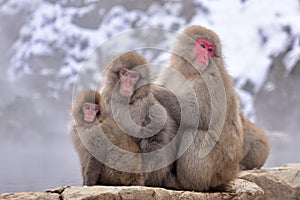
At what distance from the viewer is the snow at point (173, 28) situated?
25172 mm

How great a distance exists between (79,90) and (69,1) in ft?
123

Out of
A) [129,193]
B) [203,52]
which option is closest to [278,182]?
[203,52]

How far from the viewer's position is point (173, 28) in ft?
96.6

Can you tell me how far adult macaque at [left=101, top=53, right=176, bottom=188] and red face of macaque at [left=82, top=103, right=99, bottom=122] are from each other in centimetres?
10

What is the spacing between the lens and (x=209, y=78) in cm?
260

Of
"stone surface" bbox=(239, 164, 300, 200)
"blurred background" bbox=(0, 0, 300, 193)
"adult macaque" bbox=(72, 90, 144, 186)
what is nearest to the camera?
"adult macaque" bbox=(72, 90, 144, 186)

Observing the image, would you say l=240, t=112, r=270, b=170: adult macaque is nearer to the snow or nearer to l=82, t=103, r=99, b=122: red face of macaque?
l=82, t=103, r=99, b=122: red face of macaque

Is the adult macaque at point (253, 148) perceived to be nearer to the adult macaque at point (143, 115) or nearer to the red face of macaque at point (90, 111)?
the adult macaque at point (143, 115)

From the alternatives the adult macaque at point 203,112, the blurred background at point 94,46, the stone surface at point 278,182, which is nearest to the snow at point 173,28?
the blurred background at point 94,46

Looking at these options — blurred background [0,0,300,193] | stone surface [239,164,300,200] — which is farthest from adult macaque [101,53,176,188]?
blurred background [0,0,300,193]

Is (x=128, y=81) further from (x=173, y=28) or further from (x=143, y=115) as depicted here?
(x=173, y=28)

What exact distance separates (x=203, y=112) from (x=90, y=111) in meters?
0.63

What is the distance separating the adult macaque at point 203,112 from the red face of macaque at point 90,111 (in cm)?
36

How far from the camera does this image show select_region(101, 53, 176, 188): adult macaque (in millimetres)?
2451
